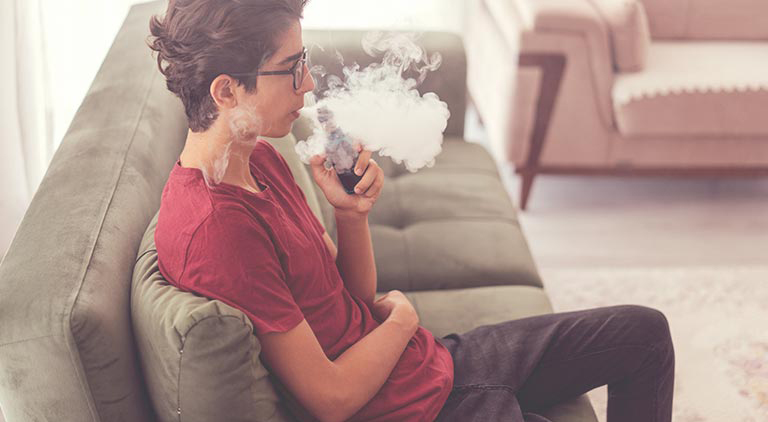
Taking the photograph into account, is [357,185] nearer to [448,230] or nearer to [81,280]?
[81,280]

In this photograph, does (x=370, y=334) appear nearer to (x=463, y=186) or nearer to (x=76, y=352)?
(x=76, y=352)

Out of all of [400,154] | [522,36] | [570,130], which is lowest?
[570,130]

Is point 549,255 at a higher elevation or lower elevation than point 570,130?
lower

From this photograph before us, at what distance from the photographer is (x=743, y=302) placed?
2.61m

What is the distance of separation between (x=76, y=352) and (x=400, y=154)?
24.0 inches

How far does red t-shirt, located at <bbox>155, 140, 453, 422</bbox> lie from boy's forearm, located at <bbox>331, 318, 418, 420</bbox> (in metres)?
0.05

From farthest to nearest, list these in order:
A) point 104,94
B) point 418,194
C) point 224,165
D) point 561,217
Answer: point 561,217
point 418,194
point 104,94
point 224,165

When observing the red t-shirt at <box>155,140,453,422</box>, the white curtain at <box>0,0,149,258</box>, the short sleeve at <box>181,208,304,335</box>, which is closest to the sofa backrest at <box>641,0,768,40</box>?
the white curtain at <box>0,0,149,258</box>

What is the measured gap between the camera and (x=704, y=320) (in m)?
2.52

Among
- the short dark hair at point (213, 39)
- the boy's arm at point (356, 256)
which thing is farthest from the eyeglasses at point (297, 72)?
the boy's arm at point (356, 256)

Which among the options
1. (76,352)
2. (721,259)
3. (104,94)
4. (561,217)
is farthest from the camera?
(561,217)

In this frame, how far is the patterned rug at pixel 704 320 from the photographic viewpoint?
2.18 m

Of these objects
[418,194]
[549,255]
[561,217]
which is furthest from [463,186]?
[561,217]

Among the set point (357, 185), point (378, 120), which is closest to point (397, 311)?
point (357, 185)
